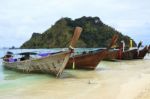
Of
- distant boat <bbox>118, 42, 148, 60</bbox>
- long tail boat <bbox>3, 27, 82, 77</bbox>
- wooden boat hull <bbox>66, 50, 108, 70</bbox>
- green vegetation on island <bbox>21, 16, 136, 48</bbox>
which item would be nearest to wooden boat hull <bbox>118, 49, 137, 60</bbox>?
distant boat <bbox>118, 42, 148, 60</bbox>

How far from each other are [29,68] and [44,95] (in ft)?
28.3

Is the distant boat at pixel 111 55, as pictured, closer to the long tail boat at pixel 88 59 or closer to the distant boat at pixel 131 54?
the distant boat at pixel 131 54

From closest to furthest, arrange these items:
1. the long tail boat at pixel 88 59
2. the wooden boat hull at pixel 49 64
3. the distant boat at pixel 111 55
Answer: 1. the wooden boat hull at pixel 49 64
2. the long tail boat at pixel 88 59
3. the distant boat at pixel 111 55

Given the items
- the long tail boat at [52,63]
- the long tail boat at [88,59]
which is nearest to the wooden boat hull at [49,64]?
the long tail boat at [52,63]

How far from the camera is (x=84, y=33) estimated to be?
371 ft

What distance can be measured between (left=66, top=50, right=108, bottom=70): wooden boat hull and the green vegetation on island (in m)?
87.0

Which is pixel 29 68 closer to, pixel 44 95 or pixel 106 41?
pixel 44 95

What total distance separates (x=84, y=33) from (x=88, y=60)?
303ft

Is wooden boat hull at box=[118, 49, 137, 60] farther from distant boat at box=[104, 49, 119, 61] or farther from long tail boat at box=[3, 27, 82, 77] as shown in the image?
long tail boat at box=[3, 27, 82, 77]

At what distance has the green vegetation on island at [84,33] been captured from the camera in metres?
110

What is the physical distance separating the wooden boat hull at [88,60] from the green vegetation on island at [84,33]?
87009 millimetres

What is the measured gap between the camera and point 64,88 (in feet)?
41.8

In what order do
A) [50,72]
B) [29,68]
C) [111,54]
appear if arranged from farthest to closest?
[111,54]
[29,68]
[50,72]

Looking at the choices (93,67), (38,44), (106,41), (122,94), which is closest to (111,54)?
(93,67)
